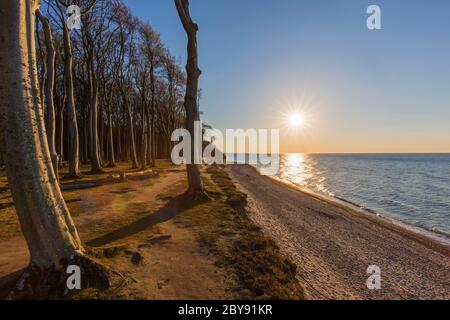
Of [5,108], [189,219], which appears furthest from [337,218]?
[5,108]

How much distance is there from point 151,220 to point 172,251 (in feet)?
10.6

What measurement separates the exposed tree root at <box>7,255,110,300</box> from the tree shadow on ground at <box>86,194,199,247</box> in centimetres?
235

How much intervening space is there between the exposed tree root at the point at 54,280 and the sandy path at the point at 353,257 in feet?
15.6

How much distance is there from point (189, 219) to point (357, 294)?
5.99m

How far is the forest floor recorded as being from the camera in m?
5.65

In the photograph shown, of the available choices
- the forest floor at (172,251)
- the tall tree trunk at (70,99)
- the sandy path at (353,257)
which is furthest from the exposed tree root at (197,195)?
the tall tree trunk at (70,99)

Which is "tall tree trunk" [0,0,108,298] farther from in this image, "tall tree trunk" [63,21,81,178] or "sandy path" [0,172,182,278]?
"tall tree trunk" [63,21,81,178]

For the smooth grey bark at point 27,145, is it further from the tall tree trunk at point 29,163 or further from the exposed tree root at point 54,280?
the exposed tree root at point 54,280

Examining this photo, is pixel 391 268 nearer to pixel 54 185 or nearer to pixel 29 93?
pixel 54 185

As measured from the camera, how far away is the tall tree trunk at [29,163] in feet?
16.2

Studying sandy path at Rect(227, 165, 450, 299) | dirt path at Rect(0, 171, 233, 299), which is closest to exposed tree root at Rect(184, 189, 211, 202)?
dirt path at Rect(0, 171, 233, 299)

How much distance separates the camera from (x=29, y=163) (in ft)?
16.5

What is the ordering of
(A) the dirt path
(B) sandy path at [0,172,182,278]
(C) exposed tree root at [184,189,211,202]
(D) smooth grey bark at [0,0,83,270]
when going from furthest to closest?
(C) exposed tree root at [184,189,211,202] < (B) sandy path at [0,172,182,278] < (A) the dirt path < (D) smooth grey bark at [0,0,83,270]

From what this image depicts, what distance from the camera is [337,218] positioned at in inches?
690
